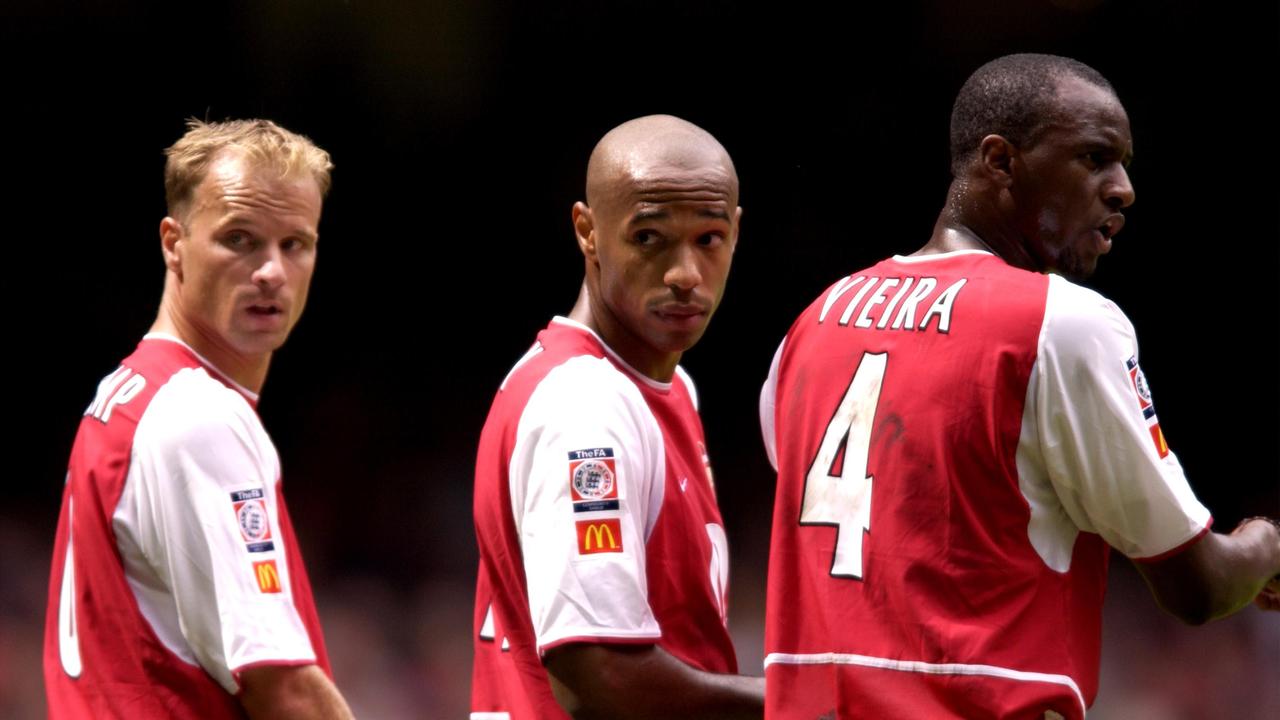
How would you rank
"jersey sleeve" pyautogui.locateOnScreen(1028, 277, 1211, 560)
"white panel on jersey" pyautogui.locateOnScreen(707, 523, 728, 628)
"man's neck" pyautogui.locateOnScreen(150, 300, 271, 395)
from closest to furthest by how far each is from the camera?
"jersey sleeve" pyautogui.locateOnScreen(1028, 277, 1211, 560) < "white panel on jersey" pyautogui.locateOnScreen(707, 523, 728, 628) < "man's neck" pyautogui.locateOnScreen(150, 300, 271, 395)

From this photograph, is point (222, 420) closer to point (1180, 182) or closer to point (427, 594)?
point (427, 594)

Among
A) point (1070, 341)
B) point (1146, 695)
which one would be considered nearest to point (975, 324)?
point (1070, 341)

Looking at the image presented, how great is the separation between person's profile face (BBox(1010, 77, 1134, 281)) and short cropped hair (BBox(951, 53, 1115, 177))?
2 cm

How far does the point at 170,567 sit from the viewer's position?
3.31 meters

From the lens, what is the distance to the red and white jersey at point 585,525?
308 centimetres

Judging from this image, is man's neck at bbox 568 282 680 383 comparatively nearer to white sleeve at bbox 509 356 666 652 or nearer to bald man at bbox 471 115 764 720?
bald man at bbox 471 115 764 720

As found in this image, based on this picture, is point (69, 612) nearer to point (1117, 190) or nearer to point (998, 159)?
point (998, 159)

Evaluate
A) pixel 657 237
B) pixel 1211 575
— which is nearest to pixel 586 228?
pixel 657 237

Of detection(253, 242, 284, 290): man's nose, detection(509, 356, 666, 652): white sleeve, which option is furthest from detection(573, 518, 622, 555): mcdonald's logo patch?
detection(253, 242, 284, 290): man's nose

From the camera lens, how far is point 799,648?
10.1ft

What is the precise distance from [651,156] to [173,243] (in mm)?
1274

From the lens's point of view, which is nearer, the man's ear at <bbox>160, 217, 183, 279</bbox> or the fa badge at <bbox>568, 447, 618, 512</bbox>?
the fa badge at <bbox>568, 447, 618, 512</bbox>

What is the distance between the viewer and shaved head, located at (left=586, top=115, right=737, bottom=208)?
3455mm

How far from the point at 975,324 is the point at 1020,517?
1.18 ft
